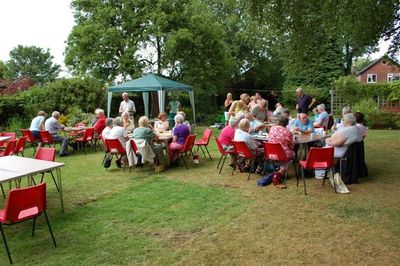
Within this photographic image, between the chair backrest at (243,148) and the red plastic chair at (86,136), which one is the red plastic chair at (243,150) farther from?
the red plastic chair at (86,136)

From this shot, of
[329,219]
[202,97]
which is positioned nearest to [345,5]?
[329,219]

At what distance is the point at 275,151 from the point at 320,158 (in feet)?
2.42

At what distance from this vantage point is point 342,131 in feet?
19.6

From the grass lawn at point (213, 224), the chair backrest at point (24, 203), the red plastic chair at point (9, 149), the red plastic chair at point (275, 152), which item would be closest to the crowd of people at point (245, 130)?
the red plastic chair at point (275, 152)

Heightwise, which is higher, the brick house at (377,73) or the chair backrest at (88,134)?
the brick house at (377,73)

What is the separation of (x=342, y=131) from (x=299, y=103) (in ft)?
12.2

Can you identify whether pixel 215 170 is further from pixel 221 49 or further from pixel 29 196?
pixel 221 49

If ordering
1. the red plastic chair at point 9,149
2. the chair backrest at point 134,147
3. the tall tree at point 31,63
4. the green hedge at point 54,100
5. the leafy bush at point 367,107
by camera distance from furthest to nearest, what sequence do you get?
the tall tree at point 31,63
the leafy bush at point 367,107
the green hedge at point 54,100
the chair backrest at point 134,147
the red plastic chair at point 9,149

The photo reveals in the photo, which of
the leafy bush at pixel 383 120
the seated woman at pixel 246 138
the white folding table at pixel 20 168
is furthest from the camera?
the leafy bush at pixel 383 120

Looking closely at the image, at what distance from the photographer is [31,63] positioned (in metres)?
58.6

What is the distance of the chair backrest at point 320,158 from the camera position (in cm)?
555

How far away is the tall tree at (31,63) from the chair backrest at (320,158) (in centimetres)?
5750

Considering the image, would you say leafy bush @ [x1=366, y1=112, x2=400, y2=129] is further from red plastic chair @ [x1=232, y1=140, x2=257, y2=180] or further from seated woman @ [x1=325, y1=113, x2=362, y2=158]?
red plastic chair @ [x1=232, y1=140, x2=257, y2=180]

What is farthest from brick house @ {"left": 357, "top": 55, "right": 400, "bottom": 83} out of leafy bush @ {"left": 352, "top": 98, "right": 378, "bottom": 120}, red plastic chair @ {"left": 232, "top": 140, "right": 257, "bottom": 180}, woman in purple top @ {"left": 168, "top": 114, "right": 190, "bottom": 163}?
red plastic chair @ {"left": 232, "top": 140, "right": 257, "bottom": 180}
